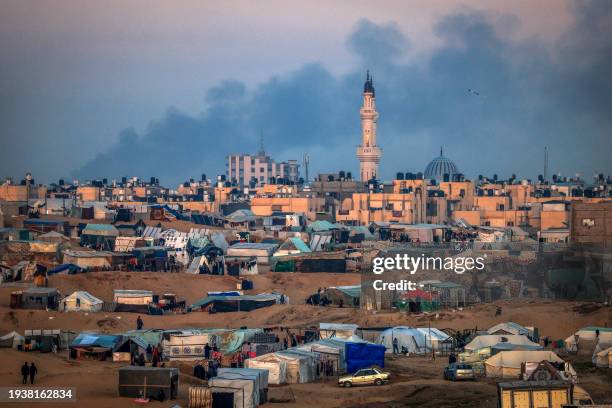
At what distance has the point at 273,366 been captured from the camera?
30172 mm

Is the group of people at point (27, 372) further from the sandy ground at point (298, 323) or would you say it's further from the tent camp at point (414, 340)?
the tent camp at point (414, 340)

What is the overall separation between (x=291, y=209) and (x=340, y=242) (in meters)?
32.6

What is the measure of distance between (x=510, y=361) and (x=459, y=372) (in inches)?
53.5

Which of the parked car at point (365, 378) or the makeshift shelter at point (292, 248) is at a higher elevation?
the makeshift shelter at point (292, 248)

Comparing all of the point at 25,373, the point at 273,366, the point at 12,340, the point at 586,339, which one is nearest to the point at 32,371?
the point at 25,373

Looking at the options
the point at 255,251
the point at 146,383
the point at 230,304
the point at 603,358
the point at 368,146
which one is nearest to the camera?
the point at 146,383

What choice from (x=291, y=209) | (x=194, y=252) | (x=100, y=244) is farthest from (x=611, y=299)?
(x=291, y=209)

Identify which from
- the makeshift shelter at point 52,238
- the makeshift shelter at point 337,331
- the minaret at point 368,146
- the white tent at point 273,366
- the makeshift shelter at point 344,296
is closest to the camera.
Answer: the white tent at point 273,366

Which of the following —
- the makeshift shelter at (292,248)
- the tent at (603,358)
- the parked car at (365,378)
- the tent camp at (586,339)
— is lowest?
the parked car at (365,378)

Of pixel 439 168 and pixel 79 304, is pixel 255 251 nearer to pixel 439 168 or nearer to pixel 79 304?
pixel 79 304

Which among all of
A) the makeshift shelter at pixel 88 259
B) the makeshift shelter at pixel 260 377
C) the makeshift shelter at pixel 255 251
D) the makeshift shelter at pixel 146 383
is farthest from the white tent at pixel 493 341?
the makeshift shelter at pixel 255 251

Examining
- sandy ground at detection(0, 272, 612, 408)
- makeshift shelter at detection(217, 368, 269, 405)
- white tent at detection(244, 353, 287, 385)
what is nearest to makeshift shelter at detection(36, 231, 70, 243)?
sandy ground at detection(0, 272, 612, 408)

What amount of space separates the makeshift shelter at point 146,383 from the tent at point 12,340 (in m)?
7.87

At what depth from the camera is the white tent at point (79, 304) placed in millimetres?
42406
